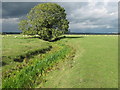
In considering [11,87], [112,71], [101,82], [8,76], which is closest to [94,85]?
[101,82]

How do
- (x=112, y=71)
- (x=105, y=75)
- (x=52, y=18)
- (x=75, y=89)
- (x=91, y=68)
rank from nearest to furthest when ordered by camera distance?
(x=75, y=89), (x=105, y=75), (x=112, y=71), (x=91, y=68), (x=52, y=18)

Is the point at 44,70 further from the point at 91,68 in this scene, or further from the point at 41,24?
the point at 41,24

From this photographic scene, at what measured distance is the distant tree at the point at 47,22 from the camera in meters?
63.3

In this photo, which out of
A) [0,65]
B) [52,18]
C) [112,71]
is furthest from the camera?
[52,18]

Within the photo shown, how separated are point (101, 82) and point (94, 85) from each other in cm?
98

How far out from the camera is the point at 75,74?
53.4 feet

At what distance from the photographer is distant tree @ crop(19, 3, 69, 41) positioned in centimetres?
6331

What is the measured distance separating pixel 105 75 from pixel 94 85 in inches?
117

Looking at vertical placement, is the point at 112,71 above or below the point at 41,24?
below

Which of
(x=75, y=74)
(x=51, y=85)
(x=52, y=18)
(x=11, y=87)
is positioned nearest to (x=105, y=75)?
(x=75, y=74)

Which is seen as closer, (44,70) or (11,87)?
(11,87)

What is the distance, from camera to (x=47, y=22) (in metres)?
64.6

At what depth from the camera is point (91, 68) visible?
1838 centimetres

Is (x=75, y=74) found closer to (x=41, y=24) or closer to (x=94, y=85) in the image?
(x=94, y=85)
